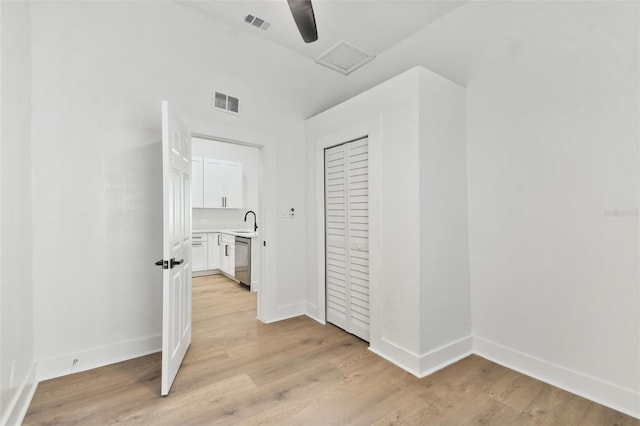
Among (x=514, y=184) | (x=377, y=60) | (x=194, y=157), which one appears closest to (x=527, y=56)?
(x=514, y=184)

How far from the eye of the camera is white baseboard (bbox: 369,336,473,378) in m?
2.30

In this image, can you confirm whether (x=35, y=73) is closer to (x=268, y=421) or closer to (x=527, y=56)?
(x=268, y=421)

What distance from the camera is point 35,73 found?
2205 mm

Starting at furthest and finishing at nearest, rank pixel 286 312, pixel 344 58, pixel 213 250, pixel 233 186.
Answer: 1. pixel 233 186
2. pixel 213 250
3. pixel 344 58
4. pixel 286 312

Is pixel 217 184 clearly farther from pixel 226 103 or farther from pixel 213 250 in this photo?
pixel 226 103

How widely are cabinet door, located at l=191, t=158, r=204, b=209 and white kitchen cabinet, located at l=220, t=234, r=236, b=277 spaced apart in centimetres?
84

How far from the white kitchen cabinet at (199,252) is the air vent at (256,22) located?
385 centimetres

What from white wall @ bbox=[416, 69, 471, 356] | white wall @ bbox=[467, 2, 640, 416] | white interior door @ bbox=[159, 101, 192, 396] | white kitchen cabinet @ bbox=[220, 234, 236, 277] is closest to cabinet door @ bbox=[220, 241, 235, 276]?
white kitchen cabinet @ bbox=[220, 234, 236, 277]

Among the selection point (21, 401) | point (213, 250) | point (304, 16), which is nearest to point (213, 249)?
point (213, 250)

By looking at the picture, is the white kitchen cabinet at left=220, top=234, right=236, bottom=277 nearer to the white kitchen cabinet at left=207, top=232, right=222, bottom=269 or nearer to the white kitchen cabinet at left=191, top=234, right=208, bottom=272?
the white kitchen cabinet at left=207, top=232, right=222, bottom=269

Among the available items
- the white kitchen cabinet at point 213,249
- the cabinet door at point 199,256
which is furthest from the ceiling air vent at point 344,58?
the cabinet door at point 199,256

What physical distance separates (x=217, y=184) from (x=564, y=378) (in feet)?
18.9

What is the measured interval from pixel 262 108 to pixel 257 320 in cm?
250

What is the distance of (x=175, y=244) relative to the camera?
2.26m
